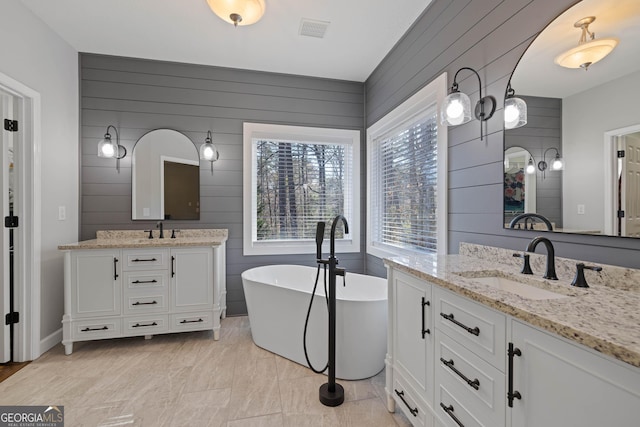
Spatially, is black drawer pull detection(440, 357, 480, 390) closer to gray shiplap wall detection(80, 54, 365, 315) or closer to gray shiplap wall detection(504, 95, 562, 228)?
gray shiplap wall detection(504, 95, 562, 228)

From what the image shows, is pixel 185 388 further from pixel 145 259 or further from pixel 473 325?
pixel 473 325

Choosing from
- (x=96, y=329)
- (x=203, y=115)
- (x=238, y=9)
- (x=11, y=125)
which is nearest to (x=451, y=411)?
(x=238, y=9)

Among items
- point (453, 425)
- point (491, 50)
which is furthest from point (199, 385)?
point (491, 50)

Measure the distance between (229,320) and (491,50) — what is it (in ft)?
11.1

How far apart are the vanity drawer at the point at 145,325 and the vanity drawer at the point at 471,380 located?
239cm

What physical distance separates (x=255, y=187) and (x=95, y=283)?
177 cm

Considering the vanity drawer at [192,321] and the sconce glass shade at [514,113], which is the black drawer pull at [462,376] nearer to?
the sconce glass shade at [514,113]

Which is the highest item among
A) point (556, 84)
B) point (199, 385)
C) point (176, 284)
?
point (556, 84)

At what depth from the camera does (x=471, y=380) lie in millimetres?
1153

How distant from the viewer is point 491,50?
5.97 ft

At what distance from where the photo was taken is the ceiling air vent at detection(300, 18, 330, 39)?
8.66 feet

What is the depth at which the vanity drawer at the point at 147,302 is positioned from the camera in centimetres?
267

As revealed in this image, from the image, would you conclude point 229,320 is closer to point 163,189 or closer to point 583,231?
point 163,189

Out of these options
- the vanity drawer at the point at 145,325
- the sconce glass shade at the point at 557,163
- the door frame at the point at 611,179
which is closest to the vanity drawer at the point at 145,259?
the vanity drawer at the point at 145,325
